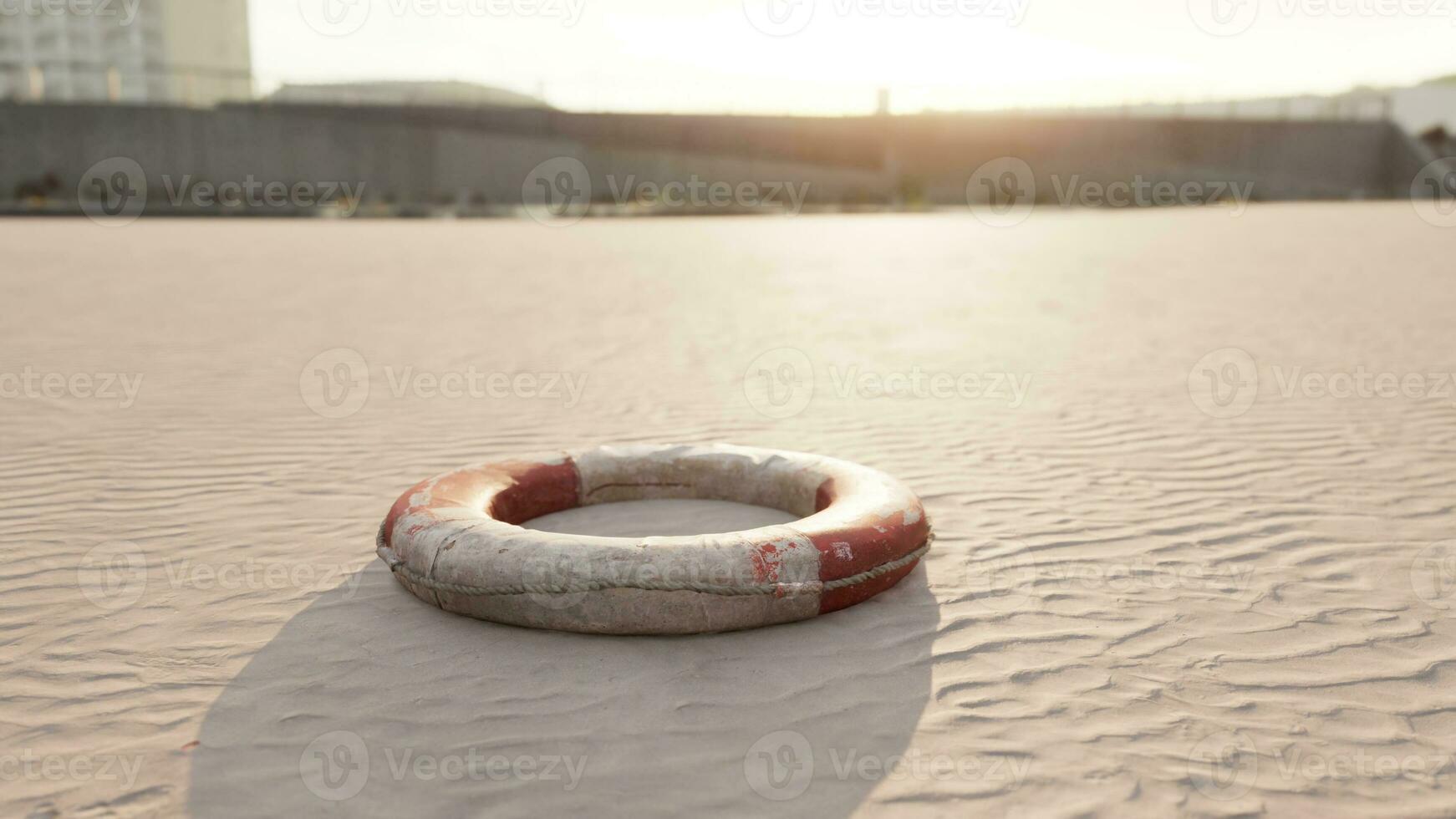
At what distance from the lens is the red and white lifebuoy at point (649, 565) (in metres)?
3.44

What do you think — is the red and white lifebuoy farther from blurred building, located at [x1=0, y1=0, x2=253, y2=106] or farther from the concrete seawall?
blurred building, located at [x1=0, y1=0, x2=253, y2=106]

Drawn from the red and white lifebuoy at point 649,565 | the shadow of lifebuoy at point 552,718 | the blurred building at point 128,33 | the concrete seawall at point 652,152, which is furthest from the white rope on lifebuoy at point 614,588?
the blurred building at point 128,33

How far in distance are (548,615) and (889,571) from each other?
4.13 ft

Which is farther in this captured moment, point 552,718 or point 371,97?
point 371,97

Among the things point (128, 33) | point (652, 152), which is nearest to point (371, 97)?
point (652, 152)

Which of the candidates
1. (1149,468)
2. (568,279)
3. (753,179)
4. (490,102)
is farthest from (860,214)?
(1149,468)

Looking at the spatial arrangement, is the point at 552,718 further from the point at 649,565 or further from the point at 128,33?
the point at 128,33

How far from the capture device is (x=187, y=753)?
2.83m

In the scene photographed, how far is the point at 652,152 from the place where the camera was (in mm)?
36469

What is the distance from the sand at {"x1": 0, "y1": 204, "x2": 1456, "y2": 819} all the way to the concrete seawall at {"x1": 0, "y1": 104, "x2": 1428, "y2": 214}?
23.9 metres

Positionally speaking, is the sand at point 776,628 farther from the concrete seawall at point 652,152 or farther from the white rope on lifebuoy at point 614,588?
the concrete seawall at point 652,152

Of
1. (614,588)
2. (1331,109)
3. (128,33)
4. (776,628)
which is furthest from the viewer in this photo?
(128,33)

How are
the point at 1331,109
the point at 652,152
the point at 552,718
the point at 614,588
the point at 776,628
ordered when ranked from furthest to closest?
1. the point at 1331,109
2. the point at 652,152
3. the point at 776,628
4. the point at 614,588
5. the point at 552,718

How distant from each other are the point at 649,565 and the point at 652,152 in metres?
34.5
